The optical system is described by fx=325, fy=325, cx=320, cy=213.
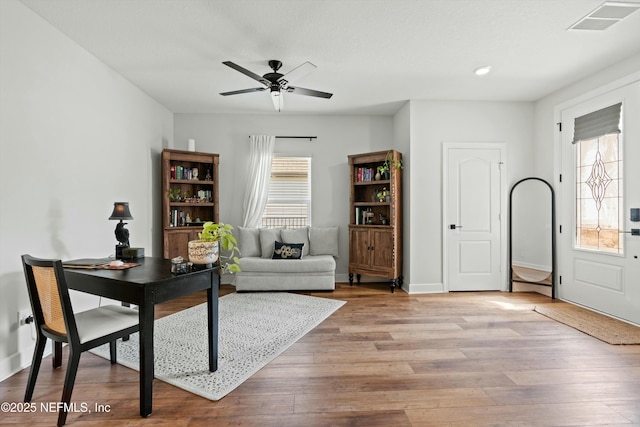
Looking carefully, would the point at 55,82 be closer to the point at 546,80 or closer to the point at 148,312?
the point at 148,312

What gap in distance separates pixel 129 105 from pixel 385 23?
3241mm

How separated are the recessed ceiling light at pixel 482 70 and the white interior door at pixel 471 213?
1.17 m

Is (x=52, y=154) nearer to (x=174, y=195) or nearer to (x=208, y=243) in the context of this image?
(x=208, y=243)

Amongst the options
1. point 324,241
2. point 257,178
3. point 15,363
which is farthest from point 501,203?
point 15,363

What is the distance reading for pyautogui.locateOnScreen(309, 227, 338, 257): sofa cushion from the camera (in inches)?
209

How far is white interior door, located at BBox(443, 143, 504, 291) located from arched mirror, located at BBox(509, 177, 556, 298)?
0.23 meters

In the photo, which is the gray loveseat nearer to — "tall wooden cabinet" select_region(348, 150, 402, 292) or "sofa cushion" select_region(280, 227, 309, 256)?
"sofa cushion" select_region(280, 227, 309, 256)

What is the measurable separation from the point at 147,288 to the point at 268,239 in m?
3.29

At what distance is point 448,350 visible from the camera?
2.82m

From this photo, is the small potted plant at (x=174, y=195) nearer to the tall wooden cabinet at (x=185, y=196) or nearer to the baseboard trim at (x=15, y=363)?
the tall wooden cabinet at (x=185, y=196)

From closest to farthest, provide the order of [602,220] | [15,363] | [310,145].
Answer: [15,363] → [602,220] → [310,145]

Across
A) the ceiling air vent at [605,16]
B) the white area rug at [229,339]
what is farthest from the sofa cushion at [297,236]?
the ceiling air vent at [605,16]

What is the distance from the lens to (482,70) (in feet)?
12.4

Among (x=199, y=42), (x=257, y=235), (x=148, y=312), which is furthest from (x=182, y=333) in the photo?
(x=199, y=42)
